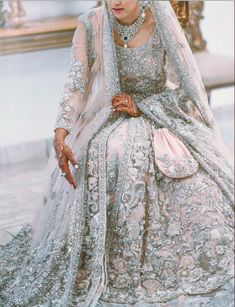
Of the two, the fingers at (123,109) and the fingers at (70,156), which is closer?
the fingers at (70,156)

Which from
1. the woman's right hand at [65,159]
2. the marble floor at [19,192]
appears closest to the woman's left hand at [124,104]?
the woman's right hand at [65,159]

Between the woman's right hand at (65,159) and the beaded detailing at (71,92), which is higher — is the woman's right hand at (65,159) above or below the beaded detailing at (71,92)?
below

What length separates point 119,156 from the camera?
2.72 metres

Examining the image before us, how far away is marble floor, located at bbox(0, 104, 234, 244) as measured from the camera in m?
3.48

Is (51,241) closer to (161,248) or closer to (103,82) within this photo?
(161,248)

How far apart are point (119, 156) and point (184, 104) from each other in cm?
36

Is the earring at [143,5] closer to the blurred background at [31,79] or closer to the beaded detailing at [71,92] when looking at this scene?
the beaded detailing at [71,92]

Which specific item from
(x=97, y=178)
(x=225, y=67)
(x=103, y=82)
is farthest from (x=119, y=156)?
(x=225, y=67)

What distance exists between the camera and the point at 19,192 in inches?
156

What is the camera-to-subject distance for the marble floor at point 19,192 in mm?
3479

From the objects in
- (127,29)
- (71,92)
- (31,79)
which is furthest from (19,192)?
(127,29)

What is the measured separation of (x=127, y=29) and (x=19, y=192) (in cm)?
136

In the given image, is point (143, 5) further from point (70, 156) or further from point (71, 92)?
point (70, 156)

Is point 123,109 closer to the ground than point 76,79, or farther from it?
closer to the ground
